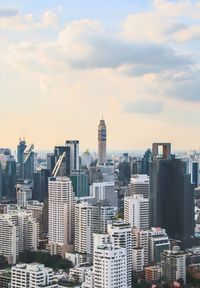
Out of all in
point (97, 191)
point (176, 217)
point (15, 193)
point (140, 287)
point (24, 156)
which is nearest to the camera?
point (140, 287)

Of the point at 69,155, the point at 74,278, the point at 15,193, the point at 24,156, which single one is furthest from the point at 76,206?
the point at 24,156

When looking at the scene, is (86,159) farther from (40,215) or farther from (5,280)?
(5,280)

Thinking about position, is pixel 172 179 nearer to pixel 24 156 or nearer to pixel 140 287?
pixel 140 287

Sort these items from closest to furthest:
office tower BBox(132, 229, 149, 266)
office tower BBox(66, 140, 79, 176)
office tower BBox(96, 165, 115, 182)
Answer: office tower BBox(132, 229, 149, 266) < office tower BBox(96, 165, 115, 182) < office tower BBox(66, 140, 79, 176)

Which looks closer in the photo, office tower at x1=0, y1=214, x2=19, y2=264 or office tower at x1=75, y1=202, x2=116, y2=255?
office tower at x1=0, y1=214, x2=19, y2=264

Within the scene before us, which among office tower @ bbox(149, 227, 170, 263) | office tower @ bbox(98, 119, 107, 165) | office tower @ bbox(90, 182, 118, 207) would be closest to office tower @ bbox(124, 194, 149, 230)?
office tower @ bbox(149, 227, 170, 263)

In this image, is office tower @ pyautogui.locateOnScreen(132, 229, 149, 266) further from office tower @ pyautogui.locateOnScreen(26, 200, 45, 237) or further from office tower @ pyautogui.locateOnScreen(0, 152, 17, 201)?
office tower @ pyautogui.locateOnScreen(0, 152, 17, 201)

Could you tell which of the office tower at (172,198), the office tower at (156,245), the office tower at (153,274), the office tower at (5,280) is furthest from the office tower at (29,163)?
the office tower at (5,280)
